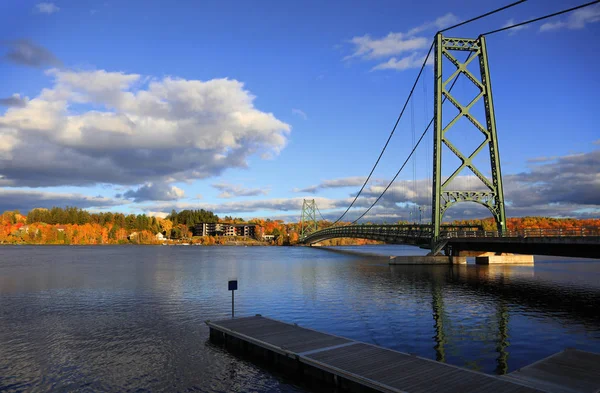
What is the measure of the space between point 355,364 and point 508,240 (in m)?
43.2

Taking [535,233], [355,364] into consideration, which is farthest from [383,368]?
[535,233]

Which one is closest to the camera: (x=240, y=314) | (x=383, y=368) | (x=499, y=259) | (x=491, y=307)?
(x=383, y=368)

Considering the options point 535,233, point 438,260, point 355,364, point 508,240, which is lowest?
point 355,364

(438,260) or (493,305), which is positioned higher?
(438,260)

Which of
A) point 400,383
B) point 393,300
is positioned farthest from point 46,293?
point 400,383

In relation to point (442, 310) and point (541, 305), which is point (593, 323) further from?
point (442, 310)

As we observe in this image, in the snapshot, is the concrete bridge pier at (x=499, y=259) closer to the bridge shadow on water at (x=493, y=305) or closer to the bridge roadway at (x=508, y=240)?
the bridge roadway at (x=508, y=240)

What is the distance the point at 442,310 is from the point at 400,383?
687 inches

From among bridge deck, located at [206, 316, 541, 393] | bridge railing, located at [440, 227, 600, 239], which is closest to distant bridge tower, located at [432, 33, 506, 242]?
bridge railing, located at [440, 227, 600, 239]

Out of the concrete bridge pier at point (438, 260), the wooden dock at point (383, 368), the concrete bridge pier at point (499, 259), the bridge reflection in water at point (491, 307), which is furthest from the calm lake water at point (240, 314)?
the concrete bridge pier at point (499, 259)

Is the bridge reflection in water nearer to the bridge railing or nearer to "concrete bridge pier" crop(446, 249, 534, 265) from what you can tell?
the bridge railing

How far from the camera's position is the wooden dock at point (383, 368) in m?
12.9

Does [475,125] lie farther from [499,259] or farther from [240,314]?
[240,314]

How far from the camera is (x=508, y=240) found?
170ft
